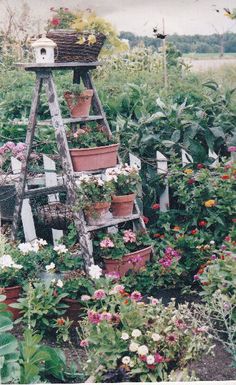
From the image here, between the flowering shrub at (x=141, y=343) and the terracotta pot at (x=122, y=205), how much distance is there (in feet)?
4.19

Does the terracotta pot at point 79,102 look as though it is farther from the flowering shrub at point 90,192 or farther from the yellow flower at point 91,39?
the flowering shrub at point 90,192

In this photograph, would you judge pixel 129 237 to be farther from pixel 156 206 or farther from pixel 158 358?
pixel 158 358

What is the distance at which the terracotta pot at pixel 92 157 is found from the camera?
410 cm

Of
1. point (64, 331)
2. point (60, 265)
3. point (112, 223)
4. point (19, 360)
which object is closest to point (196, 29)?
point (112, 223)

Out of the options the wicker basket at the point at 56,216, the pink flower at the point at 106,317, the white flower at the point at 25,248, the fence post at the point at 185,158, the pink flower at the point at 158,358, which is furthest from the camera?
the fence post at the point at 185,158

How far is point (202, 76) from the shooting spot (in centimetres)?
884

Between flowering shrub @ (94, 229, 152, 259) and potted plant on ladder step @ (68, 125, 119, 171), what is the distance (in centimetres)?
49

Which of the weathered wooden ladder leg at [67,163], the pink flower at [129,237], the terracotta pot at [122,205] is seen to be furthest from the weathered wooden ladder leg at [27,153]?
the pink flower at [129,237]

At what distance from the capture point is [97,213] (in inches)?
159

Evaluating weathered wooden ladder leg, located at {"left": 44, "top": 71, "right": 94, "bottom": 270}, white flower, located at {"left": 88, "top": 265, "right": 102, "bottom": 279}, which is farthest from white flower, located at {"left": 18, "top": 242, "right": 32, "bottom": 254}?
white flower, located at {"left": 88, "top": 265, "right": 102, "bottom": 279}

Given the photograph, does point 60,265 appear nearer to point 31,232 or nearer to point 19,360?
point 31,232

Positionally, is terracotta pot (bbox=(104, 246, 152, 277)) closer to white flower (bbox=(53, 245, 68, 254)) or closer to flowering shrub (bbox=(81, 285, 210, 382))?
white flower (bbox=(53, 245, 68, 254))

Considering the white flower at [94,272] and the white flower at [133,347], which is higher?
the white flower at [133,347]

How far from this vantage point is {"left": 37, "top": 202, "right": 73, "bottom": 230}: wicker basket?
462 centimetres
